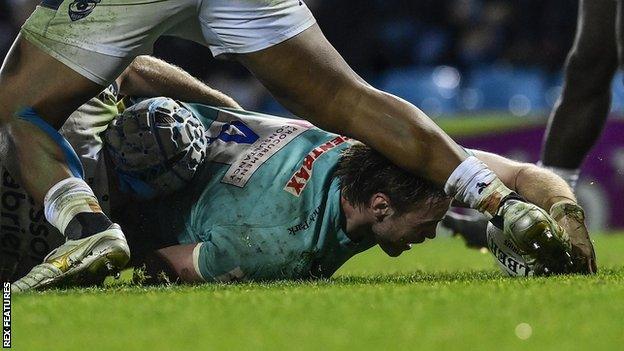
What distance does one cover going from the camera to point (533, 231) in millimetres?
4539

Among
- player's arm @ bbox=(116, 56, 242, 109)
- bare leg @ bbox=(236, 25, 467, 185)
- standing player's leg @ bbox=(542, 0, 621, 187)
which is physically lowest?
standing player's leg @ bbox=(542, 0, 621, 187)

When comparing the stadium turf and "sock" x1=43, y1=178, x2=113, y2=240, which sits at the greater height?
the stadium turf

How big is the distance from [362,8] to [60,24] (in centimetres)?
840

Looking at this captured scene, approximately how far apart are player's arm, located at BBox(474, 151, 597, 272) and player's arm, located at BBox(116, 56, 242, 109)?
1223 millimetres

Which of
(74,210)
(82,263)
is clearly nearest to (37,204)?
(74,210)

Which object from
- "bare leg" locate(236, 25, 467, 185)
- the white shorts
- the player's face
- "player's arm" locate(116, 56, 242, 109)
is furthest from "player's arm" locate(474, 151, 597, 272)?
"player's arm" locate(116, 56, 242, 109)

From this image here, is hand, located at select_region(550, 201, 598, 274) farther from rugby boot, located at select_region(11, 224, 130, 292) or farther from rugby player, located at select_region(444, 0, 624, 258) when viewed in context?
rugby player, located at select_region(444, 0, 624, 258)

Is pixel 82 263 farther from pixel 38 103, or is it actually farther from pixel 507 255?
pixel 507 255

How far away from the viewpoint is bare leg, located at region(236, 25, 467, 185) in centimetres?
473

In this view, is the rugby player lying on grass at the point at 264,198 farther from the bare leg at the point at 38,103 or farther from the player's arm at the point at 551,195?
the bare leg at the point at 38,103

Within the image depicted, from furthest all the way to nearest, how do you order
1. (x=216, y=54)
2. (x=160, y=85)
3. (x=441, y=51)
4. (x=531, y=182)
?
1. (x=441, y=51)
2. (x=160, y=85)
3. (x=531, y=182)
4. (x=216, y=54)

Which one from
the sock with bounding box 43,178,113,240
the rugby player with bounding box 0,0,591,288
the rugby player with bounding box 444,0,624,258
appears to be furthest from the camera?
the rugby player with bounding box 444,0,624,258

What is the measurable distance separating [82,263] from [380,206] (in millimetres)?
1152

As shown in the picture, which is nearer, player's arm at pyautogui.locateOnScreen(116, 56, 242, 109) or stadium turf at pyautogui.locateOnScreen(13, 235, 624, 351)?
stadium turf at pyautogui.locateOnScreen(13, 235, 624, 351)
